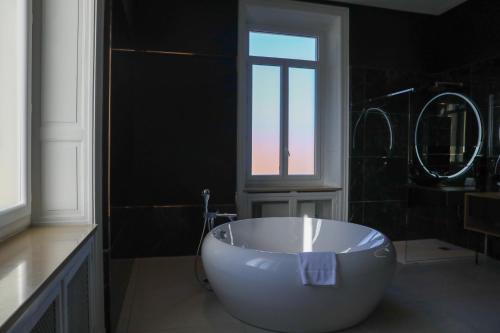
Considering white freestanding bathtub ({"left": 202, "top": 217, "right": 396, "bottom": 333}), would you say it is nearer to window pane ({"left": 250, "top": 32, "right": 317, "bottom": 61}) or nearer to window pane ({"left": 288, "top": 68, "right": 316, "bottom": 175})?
window pane ({"left": 288, "top": 68, "right": 316, "bottom": 175})

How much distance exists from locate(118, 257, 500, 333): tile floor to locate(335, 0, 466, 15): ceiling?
274 centimetres

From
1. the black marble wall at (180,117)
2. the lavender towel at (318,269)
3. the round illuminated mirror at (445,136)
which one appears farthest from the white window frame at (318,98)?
the lavender towel at (318,269)

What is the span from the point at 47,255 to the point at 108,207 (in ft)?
2.22

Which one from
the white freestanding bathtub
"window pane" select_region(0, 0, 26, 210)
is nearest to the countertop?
"window pane" select_region(0, 0, 26, 210)

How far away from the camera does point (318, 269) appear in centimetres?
177

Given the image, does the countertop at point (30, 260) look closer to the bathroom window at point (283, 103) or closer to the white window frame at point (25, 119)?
the white window frame at point (25, 119)

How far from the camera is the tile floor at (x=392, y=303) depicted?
1.99 metres

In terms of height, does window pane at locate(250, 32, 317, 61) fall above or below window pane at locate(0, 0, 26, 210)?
above

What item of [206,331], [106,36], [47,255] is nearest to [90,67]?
[106,36]

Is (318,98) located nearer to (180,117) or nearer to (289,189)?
(289,189)

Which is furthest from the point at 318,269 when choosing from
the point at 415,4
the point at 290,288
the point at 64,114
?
the point at 415,4

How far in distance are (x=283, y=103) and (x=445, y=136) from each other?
5.82ft

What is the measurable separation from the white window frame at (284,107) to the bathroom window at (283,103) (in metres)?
0.01

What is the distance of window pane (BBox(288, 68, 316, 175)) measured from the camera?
3800 mm
